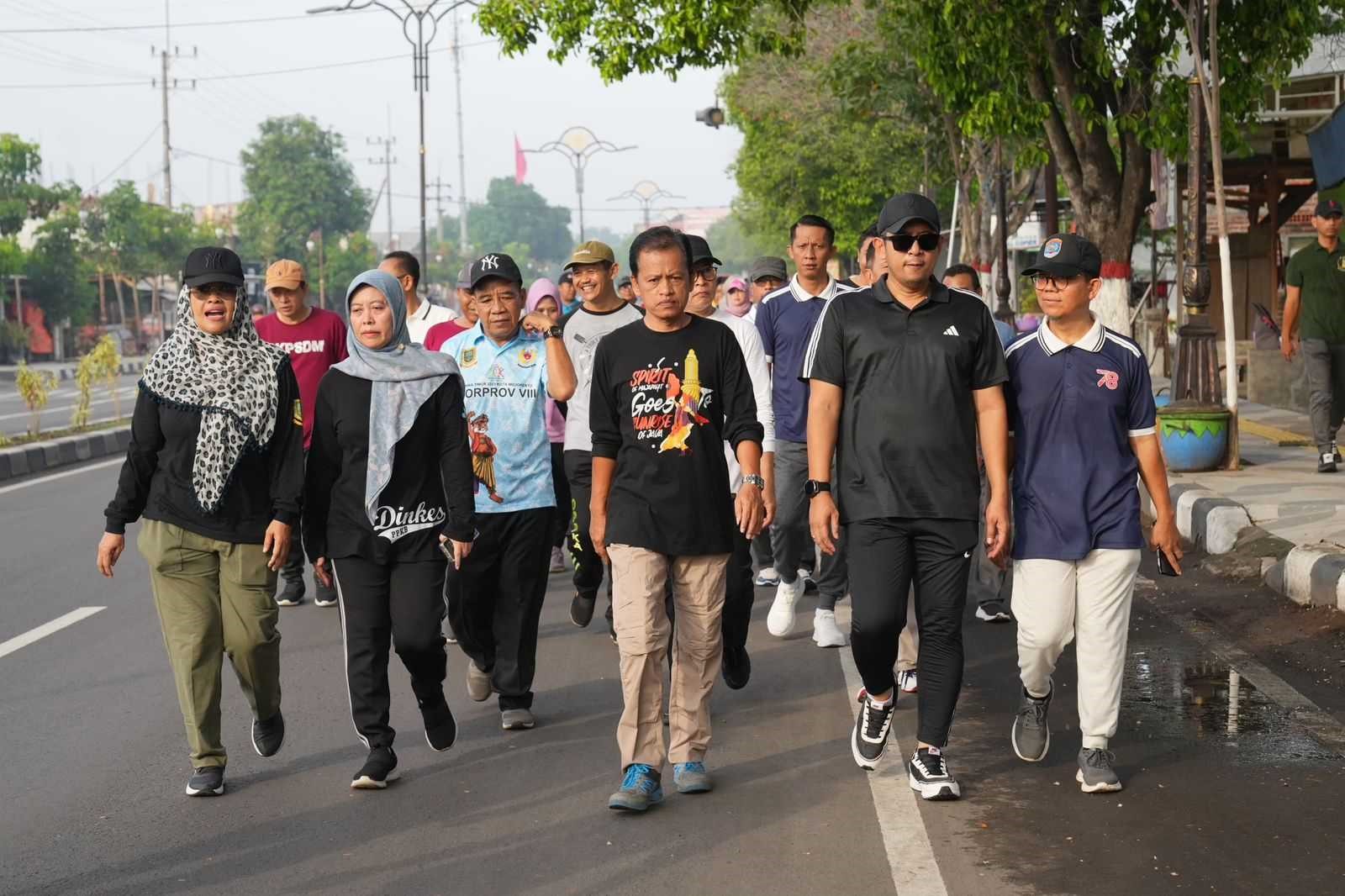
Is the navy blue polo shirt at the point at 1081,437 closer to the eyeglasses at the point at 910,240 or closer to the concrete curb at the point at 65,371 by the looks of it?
the eyeglasses at the point at 910,240

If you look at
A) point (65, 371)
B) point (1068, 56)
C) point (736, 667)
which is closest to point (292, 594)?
point (736, 667)

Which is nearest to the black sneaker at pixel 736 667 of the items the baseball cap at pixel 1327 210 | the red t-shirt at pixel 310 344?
the red t-shirt at pixel 310 344

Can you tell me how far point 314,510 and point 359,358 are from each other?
0.54 meters

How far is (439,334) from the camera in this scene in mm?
9188

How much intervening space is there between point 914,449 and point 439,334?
4.44 m

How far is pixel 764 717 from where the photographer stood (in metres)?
6.57

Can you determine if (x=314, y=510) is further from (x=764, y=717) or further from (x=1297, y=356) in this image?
(x=1297, y=356)

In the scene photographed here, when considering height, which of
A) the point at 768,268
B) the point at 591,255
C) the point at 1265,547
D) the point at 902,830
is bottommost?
the point at 902,830

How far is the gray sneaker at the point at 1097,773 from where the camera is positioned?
5.34 meters

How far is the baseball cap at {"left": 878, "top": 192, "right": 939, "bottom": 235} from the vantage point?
17.4ft

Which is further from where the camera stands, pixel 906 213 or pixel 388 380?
pixel 388 380

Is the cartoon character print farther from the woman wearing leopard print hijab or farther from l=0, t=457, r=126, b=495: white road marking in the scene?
l=0, t=457, r=126, b=495: white road marking

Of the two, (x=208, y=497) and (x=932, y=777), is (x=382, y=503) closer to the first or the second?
(x=208, y=497)

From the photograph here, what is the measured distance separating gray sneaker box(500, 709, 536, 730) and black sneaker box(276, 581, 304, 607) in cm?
335
